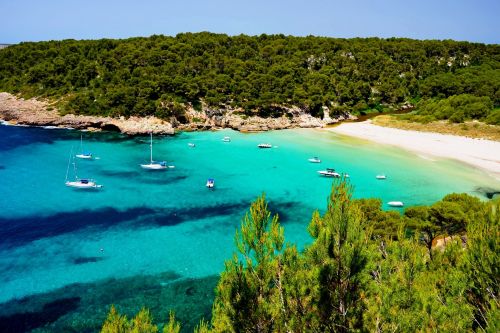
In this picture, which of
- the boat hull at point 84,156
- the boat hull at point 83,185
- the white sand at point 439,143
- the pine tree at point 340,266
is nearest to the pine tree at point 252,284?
the pine tree at point 340,266

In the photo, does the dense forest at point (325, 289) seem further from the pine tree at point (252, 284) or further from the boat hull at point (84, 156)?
the boat hull at point (84, 156)

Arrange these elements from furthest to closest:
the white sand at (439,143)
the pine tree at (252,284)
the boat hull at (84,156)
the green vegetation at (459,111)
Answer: the green vegetation at (459,111) → the boat hull at (84,156) → the white sand at (439,143) → the pine tree at (252,284)

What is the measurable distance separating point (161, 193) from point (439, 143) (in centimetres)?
5534

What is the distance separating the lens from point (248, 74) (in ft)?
Answer: 325

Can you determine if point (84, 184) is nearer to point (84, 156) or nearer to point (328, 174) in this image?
point (84, 156)

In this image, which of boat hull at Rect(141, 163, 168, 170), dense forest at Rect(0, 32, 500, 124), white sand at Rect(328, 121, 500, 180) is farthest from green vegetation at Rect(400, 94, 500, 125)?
boat hull at Rect(141, 163, 168, 170)

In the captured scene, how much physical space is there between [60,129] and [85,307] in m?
68.7

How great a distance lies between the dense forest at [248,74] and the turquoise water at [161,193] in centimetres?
1291

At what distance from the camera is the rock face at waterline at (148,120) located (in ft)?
265

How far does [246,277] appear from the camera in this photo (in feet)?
36.9

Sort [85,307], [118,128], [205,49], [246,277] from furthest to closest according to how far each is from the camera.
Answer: [205,49]
[118,128]
[85,307]
[246,277]

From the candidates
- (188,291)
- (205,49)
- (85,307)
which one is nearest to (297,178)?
(188,291)

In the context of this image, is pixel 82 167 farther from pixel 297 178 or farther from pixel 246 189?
pixel 297 178

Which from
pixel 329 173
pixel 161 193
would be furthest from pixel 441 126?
pixel 161 193
